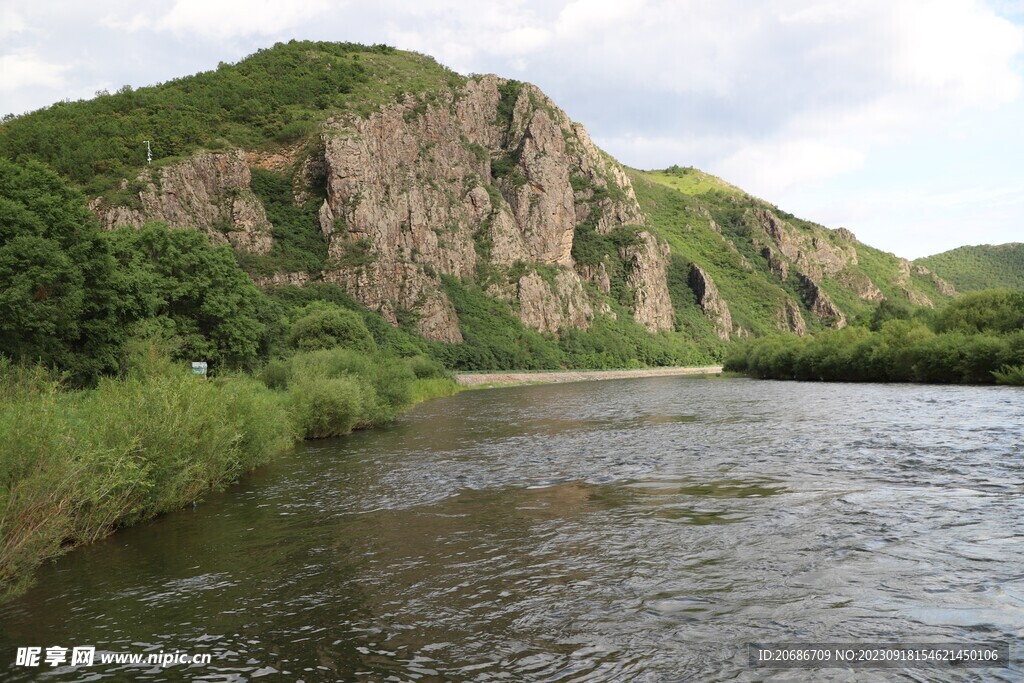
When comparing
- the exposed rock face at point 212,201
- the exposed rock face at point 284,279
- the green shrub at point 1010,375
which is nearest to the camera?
the green shrub at point 1010,375

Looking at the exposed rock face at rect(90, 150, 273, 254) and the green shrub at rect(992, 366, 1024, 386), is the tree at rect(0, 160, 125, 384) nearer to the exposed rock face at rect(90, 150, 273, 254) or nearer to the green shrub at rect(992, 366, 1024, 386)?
the green shrub at rect(992, 366, 1024, 386)

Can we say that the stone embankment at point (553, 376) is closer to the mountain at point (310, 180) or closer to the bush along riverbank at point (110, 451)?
the mountain at point (310, 180)

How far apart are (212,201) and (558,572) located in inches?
5521

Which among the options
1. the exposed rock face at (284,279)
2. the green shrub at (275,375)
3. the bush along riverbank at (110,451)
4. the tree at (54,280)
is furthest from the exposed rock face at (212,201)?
the bush along riverbank at (110,451)

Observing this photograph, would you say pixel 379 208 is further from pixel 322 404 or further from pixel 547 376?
pixel 322 404

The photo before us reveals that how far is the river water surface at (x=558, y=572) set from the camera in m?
9.62

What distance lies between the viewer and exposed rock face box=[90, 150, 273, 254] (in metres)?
119

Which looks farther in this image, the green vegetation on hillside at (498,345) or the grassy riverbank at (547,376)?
the green vegetation on hillside at (498,345)

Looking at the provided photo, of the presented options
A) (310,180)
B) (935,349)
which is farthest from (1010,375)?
(310,180)

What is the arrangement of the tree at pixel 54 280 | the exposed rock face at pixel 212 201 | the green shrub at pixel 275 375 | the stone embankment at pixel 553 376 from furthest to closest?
the stone embankment at pixel 553 376, the exposed rock face at pixel 212 201, the green shrub at pixel 275 375, the tree at pixel 54 280

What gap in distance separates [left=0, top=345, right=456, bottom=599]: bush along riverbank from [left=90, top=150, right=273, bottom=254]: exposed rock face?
326 ft

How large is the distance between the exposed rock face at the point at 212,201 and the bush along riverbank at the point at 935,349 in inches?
4008

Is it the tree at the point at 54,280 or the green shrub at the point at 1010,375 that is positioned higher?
the tree at the point at 54,280

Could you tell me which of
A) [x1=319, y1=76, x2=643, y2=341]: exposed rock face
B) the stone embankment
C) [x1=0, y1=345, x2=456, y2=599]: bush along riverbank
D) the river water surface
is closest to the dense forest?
[x1=0, y1=345, x2=456, y2=599]: bush along riverbank
